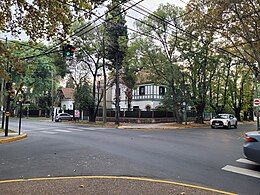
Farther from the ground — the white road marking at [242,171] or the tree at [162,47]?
the tree at [162,47]

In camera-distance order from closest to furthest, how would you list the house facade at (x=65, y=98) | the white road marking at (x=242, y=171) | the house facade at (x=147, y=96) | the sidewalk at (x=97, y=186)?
1. the sidewalk at (x=97, y=186)
2. the white road marking at (x=242, y=171)
3. the house facade at (x=147, y=96)
4. the house facade at (x=65, y=98)

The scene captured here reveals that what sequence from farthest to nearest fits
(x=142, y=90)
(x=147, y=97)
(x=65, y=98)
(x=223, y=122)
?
(x=65, y=98) < (x=142, y=90) < (x=147, y=97) < (x=223, y=122)

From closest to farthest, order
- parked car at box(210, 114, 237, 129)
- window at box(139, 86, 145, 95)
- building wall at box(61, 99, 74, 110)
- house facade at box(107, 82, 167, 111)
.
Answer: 1. parked car at box(210, 114, 237, 129)
2. house facade at box(107, 82, 167, 111)
3. window at box(139, 86, 145, 95)
4. building wall at box(61, 99, 74, 110)

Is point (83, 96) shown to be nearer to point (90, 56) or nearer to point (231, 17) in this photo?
point (90, 56)

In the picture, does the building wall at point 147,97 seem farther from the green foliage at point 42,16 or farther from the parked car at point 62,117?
the green foliage at point 42,16

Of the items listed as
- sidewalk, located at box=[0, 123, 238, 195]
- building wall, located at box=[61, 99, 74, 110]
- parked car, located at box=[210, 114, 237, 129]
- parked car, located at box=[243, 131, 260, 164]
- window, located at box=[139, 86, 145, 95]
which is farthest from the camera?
building wall, located at box=[61, 99, 74, 110]

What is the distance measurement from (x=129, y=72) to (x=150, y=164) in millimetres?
23961

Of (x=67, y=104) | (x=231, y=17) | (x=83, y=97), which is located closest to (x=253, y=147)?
(x=231, y=17)

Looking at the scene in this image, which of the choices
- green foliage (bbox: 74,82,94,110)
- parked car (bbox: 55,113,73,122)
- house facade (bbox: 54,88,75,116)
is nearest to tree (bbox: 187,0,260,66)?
green foliage (bbox: 74,82,94,110)

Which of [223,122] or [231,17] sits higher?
[231,17]

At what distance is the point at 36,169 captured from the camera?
19.7 ft

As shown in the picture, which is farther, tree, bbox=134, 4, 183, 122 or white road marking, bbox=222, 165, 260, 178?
tree, bbox=134, 4, 183, 122

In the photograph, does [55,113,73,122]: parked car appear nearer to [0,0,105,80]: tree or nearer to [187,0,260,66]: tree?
[187,0,260,66]: tree

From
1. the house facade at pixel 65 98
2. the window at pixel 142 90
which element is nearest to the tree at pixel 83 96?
the window at pixel 142 90
